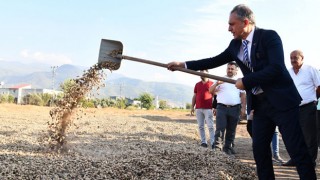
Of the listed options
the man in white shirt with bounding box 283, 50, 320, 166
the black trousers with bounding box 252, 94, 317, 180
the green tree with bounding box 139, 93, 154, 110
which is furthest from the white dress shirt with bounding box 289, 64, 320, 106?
the green tree with bounding box 139, 93, 154, 110

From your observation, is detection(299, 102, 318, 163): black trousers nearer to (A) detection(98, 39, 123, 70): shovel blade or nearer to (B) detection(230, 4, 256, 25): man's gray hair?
(A) detection(98, 39, 123, 70): shovel blade

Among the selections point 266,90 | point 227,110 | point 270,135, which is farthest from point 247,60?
point 227,110

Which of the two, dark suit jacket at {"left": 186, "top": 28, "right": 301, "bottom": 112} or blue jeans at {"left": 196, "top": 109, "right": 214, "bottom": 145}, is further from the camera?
blue jeans at {"left": 196, "top": 109, "right": 214, "bottom": 145}

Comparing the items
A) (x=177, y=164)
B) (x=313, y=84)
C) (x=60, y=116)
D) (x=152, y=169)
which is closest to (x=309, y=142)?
(x=313, y=84)

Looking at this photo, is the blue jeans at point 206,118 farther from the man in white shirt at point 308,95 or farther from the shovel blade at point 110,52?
the shovel blade at point 110,52

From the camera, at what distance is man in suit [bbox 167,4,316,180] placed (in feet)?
10.9

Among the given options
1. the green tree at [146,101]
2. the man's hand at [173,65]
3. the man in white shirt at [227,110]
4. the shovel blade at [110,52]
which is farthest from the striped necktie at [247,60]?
the green tree at [146,101]

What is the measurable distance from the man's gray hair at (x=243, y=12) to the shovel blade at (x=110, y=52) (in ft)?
7.19

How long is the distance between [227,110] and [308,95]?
5.70 feet

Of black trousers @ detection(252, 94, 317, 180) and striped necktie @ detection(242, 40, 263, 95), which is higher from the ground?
striped necktie @ detection(242, 40, 263, 95)

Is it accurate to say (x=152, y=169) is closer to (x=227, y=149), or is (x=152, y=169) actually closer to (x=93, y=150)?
(x=93, y=150)

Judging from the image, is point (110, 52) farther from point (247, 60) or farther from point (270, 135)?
point (270, 135)

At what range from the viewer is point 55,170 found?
4.23 meters

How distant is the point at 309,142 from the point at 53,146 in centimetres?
389
